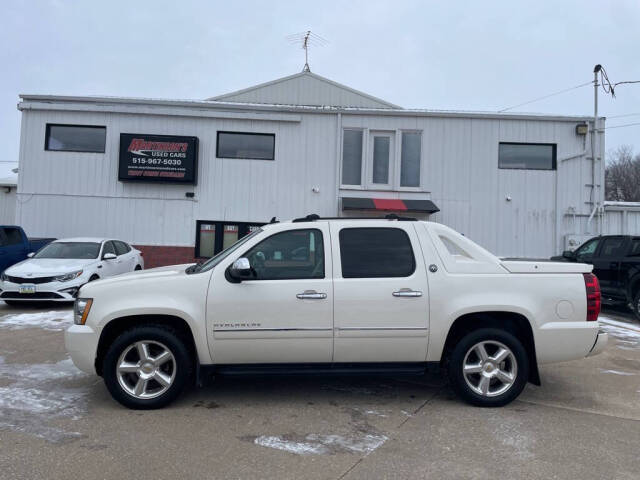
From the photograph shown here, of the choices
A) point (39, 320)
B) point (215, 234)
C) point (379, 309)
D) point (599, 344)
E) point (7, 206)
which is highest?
point (7, 206)

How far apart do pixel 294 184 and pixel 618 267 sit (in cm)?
877

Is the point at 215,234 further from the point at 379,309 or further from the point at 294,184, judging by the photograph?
the point at 379,309

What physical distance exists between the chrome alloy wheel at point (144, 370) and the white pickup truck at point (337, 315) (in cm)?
1

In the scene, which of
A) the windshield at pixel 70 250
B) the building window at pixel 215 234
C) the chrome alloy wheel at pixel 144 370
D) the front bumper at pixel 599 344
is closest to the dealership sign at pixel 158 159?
the building window at pixel 215 234

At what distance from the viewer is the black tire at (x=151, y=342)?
14.0 ft

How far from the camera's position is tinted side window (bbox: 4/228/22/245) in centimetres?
1214

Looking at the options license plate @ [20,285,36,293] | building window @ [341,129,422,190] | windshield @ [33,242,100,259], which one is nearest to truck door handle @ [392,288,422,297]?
license plate @ [20,285,36,293]

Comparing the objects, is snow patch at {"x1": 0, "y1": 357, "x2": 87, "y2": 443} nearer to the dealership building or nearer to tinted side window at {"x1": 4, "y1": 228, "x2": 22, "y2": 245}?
tinted side window at {"x1": 4, "y1": 228, "x2": 22, "y2": 245}

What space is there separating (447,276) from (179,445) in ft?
8.96

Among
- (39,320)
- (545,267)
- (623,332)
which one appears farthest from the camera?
(39,320)

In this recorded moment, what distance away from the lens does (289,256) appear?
4559mm

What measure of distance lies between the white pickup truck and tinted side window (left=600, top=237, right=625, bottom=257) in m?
6.50

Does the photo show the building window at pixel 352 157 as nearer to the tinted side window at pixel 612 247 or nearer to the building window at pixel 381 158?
the building window at pixel 381 158

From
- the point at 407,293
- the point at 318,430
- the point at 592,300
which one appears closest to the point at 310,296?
the point at 407,293
